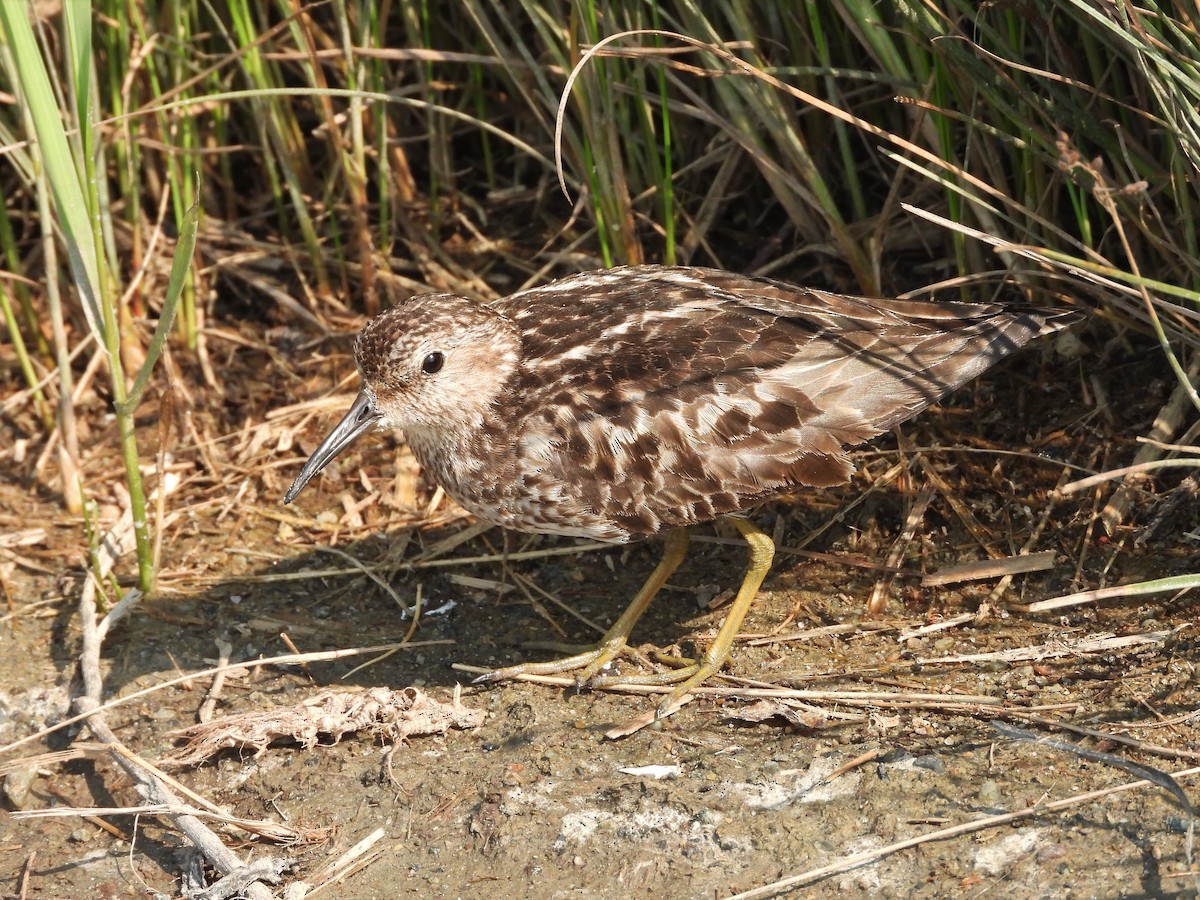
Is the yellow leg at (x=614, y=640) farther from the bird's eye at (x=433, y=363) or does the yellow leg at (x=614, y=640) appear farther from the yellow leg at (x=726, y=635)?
the bird's eye at (x=433, y=363)

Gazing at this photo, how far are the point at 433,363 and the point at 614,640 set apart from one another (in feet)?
3.57

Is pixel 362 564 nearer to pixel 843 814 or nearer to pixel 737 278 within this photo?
pixel 737 278

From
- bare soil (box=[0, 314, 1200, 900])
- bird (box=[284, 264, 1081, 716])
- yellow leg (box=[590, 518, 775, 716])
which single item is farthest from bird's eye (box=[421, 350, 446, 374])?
yellow leg (box=[590, 518, 775, 716])

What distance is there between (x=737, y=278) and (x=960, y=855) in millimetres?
1993

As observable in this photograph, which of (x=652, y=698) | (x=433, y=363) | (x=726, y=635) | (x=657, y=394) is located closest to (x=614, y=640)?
(x=652, y=698)

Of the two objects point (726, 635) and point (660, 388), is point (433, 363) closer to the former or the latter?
point (660, 388)

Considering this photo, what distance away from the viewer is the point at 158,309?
5957 millimetres

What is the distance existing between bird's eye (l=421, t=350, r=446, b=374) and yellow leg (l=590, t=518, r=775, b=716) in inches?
42.8

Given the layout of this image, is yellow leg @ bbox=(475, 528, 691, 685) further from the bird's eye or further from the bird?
the bird's eye

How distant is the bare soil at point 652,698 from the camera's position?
12.3 ft

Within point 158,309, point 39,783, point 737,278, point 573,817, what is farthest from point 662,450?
point 158,309

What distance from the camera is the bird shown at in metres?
4.30

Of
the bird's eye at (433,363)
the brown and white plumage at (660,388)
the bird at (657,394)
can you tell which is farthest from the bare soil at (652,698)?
the bird's eye at (433,363)

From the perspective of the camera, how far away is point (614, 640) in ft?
15.3
